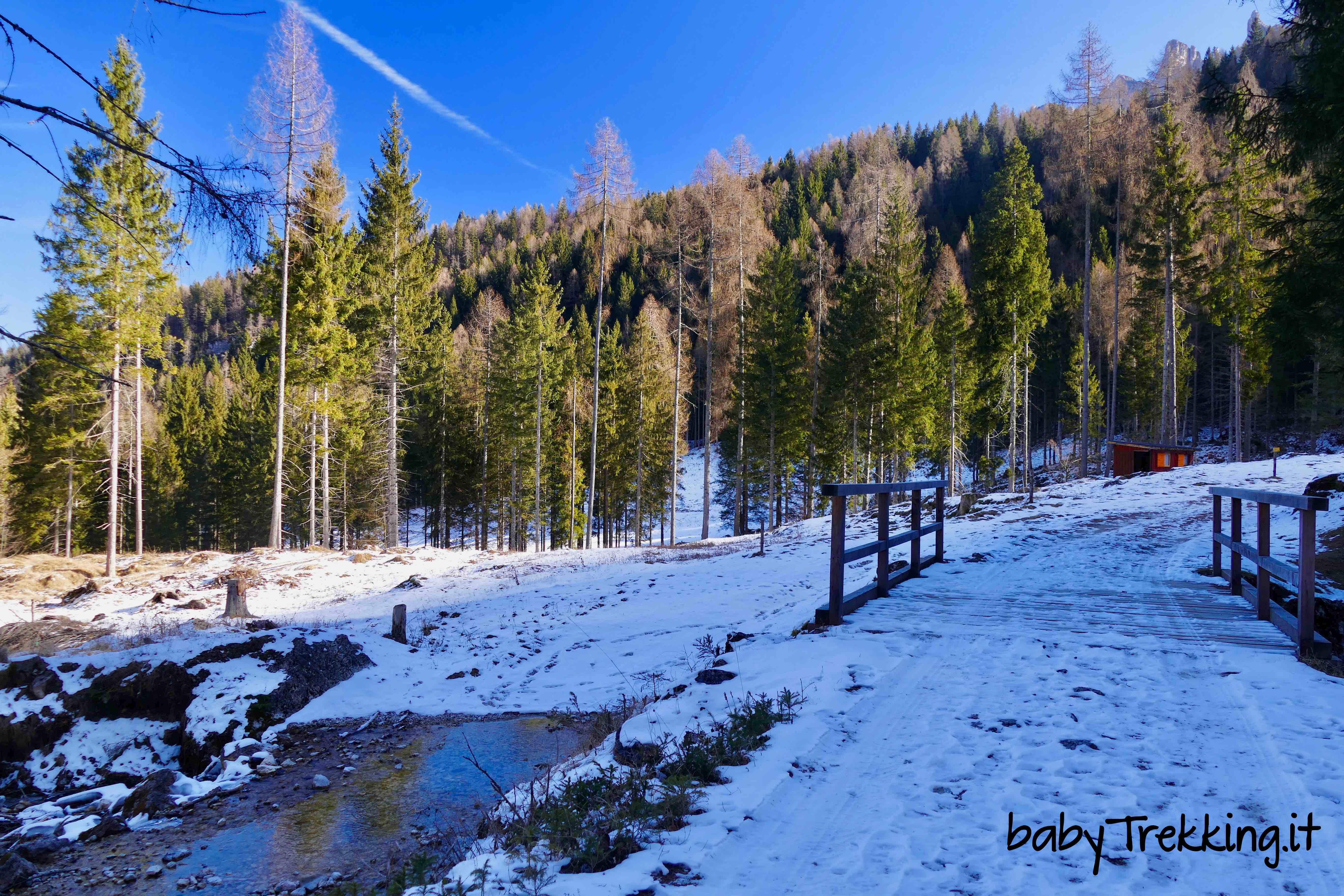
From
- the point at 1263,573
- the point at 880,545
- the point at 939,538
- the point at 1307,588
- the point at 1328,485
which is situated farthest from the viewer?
the point at 1328,485

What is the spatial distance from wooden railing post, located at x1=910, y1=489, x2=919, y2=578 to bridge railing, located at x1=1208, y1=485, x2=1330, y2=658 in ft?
10.8

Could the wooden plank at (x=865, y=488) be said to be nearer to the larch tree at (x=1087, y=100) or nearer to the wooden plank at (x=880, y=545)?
the wooden plank at (x=880, y=545)

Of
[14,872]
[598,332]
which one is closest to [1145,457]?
[598,332]

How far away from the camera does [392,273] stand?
25.2 m

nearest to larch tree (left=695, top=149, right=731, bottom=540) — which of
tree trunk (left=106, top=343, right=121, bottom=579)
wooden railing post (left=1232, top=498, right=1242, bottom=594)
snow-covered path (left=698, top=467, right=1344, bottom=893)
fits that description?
tree trunk (left=106, top=343, right=121, bottom=579)

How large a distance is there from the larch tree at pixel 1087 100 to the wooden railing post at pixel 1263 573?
1872cm

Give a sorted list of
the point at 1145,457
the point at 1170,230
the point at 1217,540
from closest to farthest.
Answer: the point at 1217,540 < the point at 1170,230 < the point at 1145,457

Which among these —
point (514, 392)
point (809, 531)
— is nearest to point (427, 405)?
point (514, 392)

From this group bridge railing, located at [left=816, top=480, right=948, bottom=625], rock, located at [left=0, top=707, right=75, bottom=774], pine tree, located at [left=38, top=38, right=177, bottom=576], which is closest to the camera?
bridge railing, located at [left=816, top=480, right=948, bottom=625]

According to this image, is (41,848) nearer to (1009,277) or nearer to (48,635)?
(48,635)

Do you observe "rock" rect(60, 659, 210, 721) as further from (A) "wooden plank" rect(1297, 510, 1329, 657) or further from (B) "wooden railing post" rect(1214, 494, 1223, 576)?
(B) "wooden railing post" rect(1214, 494, 1223, 576)

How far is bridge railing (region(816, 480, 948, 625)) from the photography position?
657 centimetres

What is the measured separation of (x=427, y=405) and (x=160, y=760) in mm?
32451

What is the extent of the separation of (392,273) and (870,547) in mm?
23276
